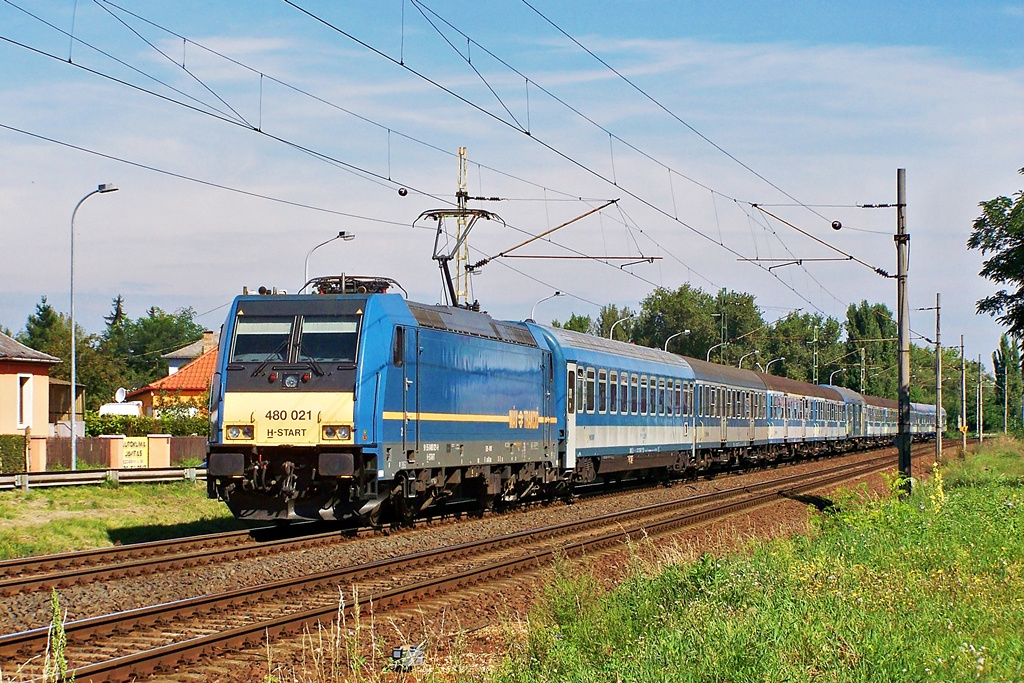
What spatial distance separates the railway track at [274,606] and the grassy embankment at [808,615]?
6.65 feet

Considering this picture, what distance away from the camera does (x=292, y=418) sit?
1702 cm

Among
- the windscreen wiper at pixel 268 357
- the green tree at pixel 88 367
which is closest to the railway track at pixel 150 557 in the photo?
the windscreen wiper at pixel 268 357

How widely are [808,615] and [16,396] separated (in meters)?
38.4

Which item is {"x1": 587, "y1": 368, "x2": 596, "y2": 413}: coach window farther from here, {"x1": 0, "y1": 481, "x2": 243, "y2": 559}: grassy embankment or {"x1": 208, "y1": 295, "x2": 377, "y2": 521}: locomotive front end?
{"x1": 208, "y1": 295, "x2": 377, "y2": 521}: locomotive front end

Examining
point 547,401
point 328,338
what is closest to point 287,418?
point 328,338

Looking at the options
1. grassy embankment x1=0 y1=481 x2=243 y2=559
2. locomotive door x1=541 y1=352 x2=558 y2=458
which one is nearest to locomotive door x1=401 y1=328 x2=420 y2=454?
grassy embankment x1=0 y1=481 x2=243 y2=559

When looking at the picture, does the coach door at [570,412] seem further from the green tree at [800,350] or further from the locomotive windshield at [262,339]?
the green tree at [800,350]

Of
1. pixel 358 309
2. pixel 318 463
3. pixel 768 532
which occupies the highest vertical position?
pixel 358 309

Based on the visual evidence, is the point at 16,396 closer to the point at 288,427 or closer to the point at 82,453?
the point at 82,453

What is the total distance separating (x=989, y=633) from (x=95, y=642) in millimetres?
7195

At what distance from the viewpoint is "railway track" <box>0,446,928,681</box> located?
9406 millimetres

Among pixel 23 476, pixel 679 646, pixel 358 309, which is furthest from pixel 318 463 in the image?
pixel 23 476

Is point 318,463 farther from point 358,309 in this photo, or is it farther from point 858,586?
point 858,586

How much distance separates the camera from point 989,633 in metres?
8.51
